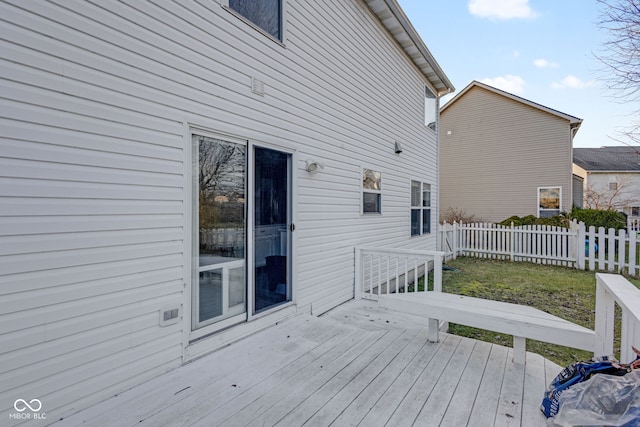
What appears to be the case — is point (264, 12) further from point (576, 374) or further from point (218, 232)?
point (576, 374)

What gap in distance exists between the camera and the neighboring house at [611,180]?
18641 millimetres

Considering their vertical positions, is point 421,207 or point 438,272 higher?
point 421,207

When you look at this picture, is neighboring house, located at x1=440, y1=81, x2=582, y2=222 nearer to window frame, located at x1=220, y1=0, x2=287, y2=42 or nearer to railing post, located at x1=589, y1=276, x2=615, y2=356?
railing post, located at x1=589, y1=276, x2=615, y2=356

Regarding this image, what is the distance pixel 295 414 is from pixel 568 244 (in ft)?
32.7

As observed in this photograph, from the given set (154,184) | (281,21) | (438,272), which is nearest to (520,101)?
(438,272)

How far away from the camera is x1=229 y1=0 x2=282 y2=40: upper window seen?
10.8ft

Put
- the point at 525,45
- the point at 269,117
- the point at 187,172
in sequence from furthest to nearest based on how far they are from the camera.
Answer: the point at 525,45, the point at 269,117, the point at 187,172

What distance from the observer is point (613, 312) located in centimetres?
235

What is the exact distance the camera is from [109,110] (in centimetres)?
220

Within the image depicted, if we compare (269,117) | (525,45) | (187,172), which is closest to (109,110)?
(187,172)

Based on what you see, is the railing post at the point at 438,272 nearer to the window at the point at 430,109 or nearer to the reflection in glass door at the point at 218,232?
the reflection in glass door at the point at 218,232

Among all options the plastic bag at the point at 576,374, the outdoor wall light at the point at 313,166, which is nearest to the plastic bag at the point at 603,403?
the plastic bag at the point at 576,374

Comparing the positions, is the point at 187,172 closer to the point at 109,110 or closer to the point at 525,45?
the point at 109,110

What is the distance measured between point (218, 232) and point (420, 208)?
21.3ft
